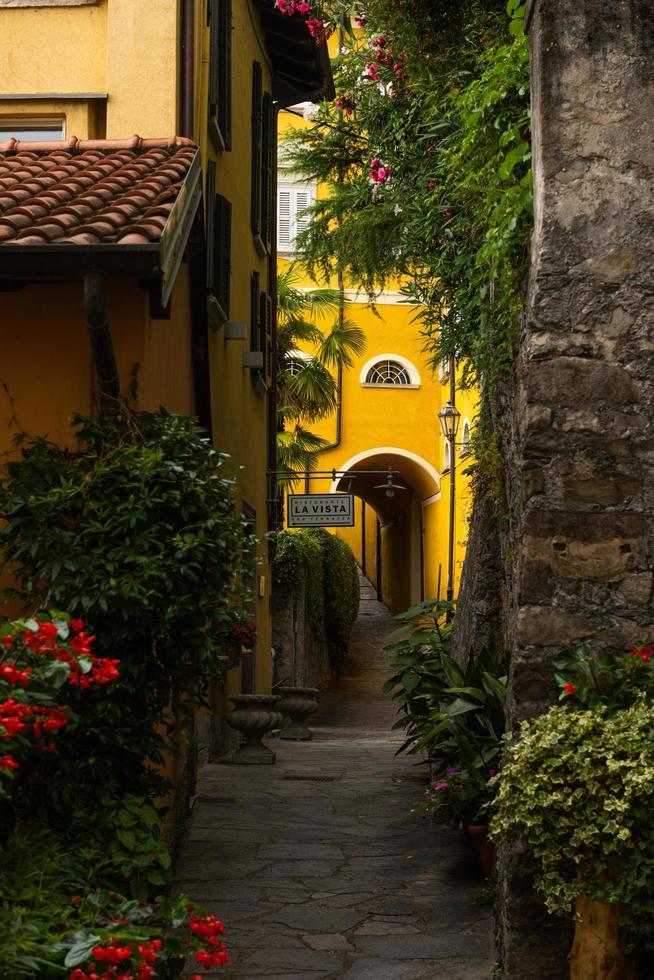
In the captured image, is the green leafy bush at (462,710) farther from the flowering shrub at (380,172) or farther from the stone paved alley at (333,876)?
the flowering shrub at (380,172)

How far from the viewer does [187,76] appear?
347 inches

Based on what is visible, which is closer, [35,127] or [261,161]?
[35,127]

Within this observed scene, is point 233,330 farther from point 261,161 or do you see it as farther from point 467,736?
point 467,736

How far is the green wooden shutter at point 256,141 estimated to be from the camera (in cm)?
1375

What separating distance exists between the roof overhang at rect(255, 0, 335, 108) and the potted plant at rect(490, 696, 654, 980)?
10839 millimetres

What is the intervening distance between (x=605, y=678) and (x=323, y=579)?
16.6 metres

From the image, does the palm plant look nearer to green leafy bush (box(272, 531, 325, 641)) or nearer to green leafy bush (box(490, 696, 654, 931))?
green leafy bush (box(272, 531, 325, 641))

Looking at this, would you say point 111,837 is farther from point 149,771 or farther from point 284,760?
point 284,760

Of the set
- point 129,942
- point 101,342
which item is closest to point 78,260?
point 101,342

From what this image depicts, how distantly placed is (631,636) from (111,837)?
2201 mm

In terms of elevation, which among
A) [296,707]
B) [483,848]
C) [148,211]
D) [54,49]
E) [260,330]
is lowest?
[296,707]

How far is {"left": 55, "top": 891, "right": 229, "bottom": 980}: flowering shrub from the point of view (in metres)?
3.39

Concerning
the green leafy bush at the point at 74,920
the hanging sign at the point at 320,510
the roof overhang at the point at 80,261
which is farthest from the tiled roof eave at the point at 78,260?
the hanging sign at the point at 320,510

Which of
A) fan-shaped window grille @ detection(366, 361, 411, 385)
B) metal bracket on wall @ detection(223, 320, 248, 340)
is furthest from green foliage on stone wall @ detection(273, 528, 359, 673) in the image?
metal bracket on wall @ detection(223, 320, 248, 340)
